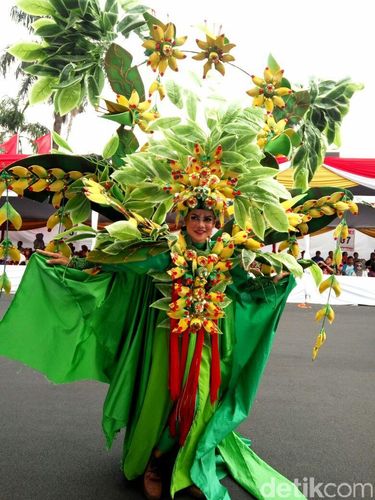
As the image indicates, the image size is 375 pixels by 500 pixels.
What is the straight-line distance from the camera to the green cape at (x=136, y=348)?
182 centimetres

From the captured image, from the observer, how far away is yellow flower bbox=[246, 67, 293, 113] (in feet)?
6.32

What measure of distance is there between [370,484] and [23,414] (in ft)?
5.69

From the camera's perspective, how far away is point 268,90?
1936 mm

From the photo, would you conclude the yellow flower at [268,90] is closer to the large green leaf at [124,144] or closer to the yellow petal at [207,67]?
the yellow petal at [207,67]

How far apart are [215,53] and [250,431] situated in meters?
1.78

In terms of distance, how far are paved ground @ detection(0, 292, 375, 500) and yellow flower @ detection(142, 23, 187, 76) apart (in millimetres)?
1561

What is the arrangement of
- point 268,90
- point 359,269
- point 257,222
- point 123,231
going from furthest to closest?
point 359,269 < point 268,90 < point 257,222 < point 123,231

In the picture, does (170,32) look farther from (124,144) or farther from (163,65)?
(124,144)

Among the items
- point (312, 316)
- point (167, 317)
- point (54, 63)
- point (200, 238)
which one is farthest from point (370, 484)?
point (312, 316)

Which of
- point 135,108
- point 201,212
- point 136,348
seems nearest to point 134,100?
point 135,108

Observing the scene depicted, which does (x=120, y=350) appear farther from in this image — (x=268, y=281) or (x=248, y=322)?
(x=268, y=281)

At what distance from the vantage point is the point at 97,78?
1924 millimetres

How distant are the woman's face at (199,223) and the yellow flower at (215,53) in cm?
50

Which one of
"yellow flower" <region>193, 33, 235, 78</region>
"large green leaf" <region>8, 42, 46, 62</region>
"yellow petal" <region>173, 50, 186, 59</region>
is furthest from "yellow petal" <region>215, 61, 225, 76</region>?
"large green leaf" <region>8, 42, 46, 62</region>
